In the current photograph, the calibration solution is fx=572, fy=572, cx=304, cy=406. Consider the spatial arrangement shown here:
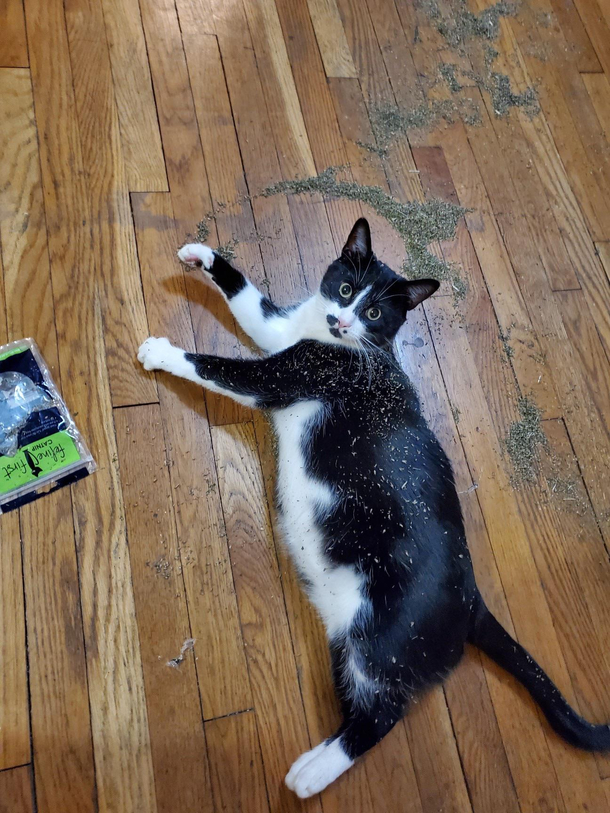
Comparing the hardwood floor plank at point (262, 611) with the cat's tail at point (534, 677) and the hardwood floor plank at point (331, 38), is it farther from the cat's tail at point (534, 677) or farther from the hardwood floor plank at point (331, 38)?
the hardwood floor plank at point (331, 38)

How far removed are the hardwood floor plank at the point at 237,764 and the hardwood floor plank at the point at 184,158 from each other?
722 mm

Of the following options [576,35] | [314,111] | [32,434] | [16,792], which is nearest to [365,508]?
[32,434]

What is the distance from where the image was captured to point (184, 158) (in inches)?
67.2

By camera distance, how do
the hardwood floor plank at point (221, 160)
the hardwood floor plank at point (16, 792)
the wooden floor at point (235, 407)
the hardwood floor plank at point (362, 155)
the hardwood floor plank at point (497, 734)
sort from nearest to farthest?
the hardwood floor plank at point (16, 792) < the wooden floor at point (235, 407) < the hardwood floor plank at point (497, 734) < the hardwood floor plank at point (221, 160) < the hardwood floor plank at point (362, 155)

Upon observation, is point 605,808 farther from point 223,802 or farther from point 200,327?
point 200,327

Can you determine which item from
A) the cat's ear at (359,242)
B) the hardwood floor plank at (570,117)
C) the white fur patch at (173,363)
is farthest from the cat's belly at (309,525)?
the hardwood floor plank at (570,117)

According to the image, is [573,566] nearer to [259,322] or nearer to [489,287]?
[489,287]

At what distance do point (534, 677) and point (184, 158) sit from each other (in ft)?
5.58

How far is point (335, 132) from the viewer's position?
1863 millimetres

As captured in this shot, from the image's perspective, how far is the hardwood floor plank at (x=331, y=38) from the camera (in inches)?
76.3

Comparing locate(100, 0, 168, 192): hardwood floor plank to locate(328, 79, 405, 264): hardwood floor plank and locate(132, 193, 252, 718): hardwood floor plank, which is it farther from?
locate(328, 79, 405, 264): hardwood floor plank

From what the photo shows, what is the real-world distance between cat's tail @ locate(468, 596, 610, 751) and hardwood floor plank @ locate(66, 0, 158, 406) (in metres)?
1.01

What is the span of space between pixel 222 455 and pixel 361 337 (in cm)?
47

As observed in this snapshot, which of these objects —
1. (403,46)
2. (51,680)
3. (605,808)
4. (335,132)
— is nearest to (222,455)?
(51,680)
